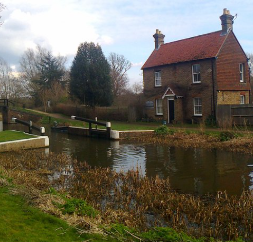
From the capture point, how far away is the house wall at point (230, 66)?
28312 mm

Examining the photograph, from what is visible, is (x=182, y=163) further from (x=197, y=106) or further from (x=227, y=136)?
(x=197, y=106)

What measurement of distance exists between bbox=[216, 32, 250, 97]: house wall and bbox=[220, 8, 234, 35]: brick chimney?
0.51 m

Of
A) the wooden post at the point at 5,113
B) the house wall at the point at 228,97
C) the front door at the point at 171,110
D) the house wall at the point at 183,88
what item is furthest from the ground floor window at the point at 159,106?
the wooden post at the point at 5,113

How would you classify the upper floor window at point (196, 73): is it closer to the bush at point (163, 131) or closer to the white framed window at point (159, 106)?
the white framed window at point (159, 106)

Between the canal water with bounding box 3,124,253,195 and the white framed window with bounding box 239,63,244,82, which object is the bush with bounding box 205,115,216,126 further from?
the canal water with bounding box 3,124,253,195

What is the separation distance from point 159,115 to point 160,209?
25.3m

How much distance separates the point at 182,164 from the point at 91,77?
24.6 metres

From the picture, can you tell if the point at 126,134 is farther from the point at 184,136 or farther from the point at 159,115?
the point at 159,115

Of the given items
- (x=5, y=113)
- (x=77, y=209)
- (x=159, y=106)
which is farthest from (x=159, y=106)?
A: (x=77, y=209)

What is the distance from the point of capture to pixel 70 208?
629 cm

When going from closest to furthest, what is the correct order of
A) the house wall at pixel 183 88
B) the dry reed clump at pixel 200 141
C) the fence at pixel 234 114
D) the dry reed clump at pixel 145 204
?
the dry reed clump at pixel 145 204 < the dry reed clump at pixel 200 141 < the fence at pixel 234 114 < the house wall at pixel 183 88

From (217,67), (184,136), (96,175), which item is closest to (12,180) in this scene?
(96,175)

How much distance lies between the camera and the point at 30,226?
532cm

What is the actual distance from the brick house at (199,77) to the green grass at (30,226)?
23.9 metres
